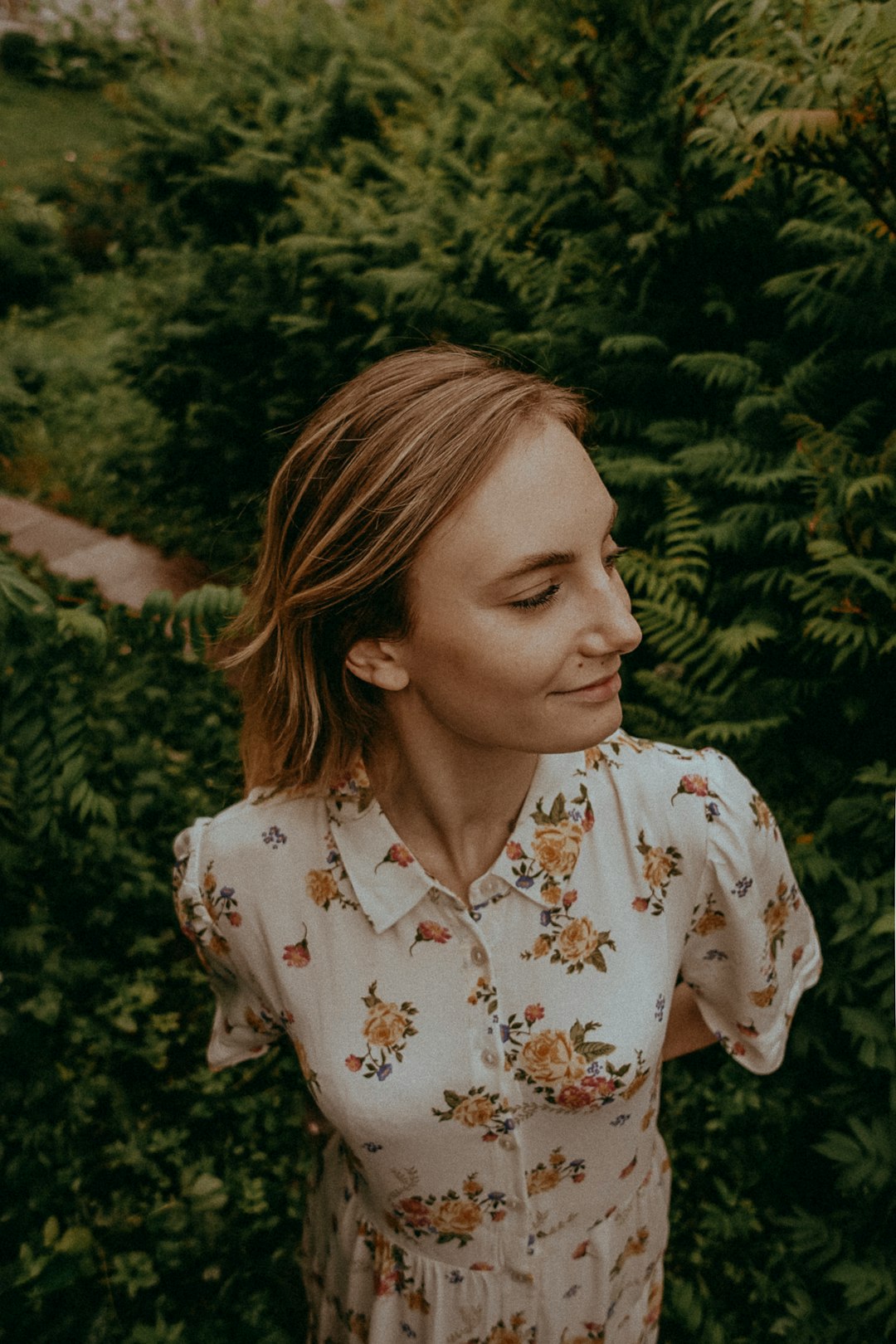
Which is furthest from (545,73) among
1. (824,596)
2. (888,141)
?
(824,596)

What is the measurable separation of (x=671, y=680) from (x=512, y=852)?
7.07 ft

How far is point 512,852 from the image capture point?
1456 mm

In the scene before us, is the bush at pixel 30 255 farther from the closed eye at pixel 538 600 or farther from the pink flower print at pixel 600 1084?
the pink flower print at pixel 600 1084

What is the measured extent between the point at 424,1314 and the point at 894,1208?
162 centimetres

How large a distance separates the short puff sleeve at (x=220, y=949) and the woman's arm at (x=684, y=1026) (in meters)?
0.81

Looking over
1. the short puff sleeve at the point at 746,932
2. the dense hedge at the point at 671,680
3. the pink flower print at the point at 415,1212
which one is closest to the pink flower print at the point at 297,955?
the pink flower print at the point at 415,1212

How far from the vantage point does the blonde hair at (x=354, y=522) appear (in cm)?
120

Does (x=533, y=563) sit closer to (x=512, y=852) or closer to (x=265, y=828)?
(x=512, y=852)

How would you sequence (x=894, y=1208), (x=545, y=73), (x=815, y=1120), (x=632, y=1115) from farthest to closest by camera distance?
(x=545, y=73) → (x=815, y=1120) → (x=894, y=1208) → (x=632, y=1115)

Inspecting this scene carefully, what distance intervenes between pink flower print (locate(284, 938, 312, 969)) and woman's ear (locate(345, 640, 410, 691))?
1.63 ft

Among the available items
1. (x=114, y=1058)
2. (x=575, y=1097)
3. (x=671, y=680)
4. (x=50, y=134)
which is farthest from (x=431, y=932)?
(x=50, y=134)

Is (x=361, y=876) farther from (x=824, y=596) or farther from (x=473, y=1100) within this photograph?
(x=824, y=596)

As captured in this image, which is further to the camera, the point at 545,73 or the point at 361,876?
the point at 545,73

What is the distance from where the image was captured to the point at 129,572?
6.07m
